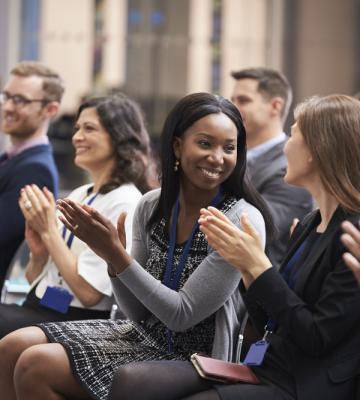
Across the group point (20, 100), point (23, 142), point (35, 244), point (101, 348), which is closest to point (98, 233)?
point (101, 348)

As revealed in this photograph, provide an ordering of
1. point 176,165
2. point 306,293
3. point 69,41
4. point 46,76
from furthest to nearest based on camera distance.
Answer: point 69,41, point 46,76, point 176,165, point 306,293

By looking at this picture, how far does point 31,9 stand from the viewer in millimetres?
9883

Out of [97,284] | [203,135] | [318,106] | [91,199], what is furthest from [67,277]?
[318,106]

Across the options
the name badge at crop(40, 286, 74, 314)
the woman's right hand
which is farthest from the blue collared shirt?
the name badge at crop(40, 286, 74, 314)

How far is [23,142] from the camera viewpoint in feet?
15.4

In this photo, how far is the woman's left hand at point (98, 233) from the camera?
2.74 m

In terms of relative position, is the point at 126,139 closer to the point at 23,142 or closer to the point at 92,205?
the point at 92,205

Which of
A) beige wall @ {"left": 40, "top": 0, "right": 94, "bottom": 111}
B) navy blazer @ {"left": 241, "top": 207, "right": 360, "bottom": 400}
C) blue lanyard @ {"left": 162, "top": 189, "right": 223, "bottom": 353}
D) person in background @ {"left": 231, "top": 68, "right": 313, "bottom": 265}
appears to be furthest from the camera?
beige wall @ {"left": 40, "top": 0, "right": 94, "bottom": 111}

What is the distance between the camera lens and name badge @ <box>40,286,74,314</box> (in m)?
3.69

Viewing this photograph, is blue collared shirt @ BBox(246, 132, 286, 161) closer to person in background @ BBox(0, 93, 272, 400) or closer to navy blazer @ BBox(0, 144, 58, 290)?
navy blazer @ BBox(0, 144, 58, 290)

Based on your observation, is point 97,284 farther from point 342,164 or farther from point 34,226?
point 342,164

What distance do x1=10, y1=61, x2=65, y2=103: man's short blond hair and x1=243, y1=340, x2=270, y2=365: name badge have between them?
2.55 meters

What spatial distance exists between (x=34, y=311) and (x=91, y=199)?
0.56 m

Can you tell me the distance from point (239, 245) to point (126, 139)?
160 centimetres
